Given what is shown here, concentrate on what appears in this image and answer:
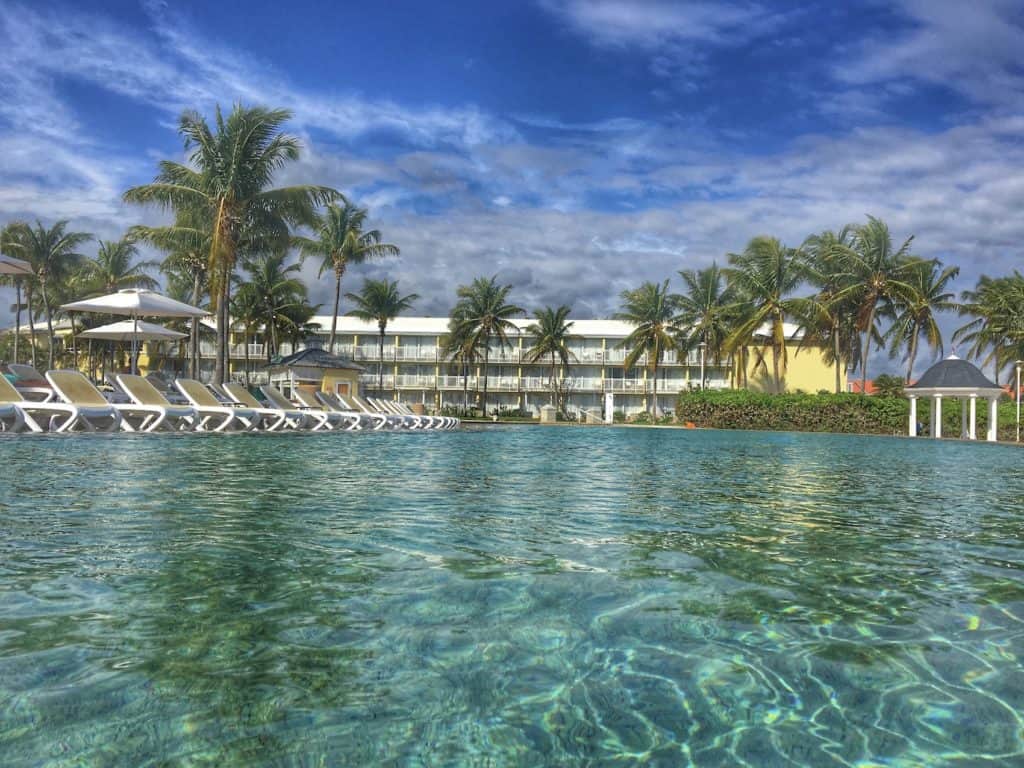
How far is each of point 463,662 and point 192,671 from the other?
33.7 inches

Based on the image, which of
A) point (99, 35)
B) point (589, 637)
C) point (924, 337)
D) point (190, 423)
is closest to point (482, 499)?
point (589, 637)

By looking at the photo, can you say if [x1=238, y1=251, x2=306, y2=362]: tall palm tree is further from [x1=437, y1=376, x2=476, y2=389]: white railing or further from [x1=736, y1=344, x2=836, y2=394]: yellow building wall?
[x1=736, y1=344, x2=836, y2=394]: yellow building wall

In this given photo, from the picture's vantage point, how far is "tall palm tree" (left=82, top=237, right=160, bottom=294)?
4222 cm

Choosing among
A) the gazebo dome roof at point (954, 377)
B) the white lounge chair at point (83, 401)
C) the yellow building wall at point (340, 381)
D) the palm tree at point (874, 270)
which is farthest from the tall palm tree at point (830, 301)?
the white lounge chair at point (83, 401)

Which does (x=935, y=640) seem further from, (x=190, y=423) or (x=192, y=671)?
(x=190, y=423)

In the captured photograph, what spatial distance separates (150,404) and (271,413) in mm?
2935

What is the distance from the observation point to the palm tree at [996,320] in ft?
106

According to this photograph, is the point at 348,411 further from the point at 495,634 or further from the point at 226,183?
the point at 495,634

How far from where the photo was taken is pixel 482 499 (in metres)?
6.56

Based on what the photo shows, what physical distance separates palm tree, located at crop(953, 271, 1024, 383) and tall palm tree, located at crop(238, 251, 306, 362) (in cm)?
3304

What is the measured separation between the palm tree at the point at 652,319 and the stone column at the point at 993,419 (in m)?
20.2

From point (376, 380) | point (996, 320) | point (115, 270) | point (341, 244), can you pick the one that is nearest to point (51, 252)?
point (115, 270)

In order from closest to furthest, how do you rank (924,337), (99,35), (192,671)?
(192,671), (99,35), (924,337)

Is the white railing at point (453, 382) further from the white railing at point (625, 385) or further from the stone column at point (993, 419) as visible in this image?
the stone column at point (993, 419)
